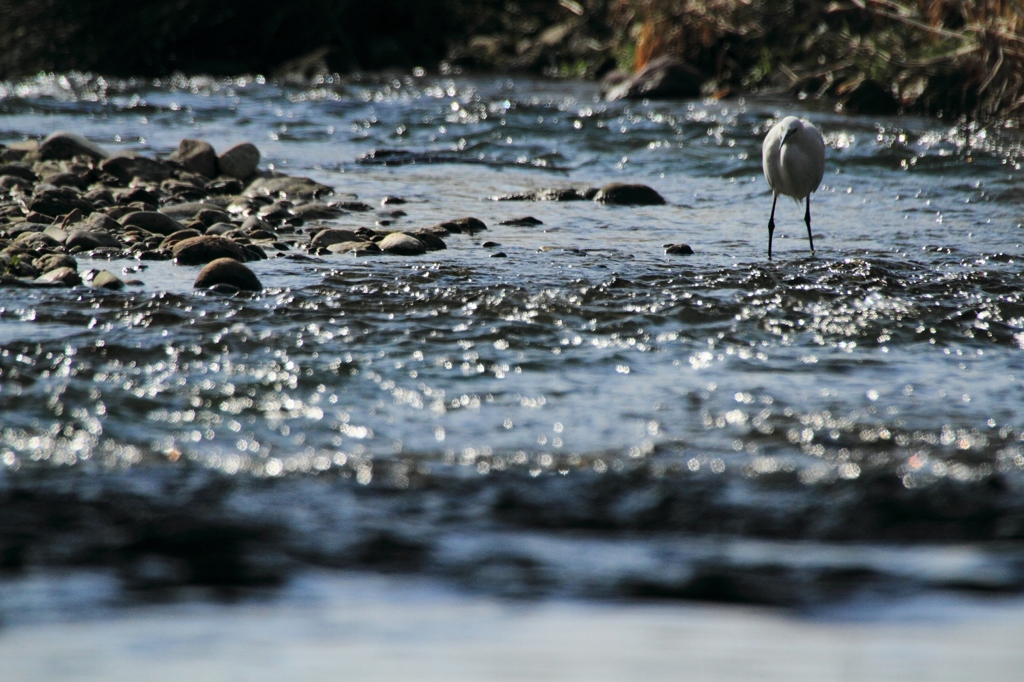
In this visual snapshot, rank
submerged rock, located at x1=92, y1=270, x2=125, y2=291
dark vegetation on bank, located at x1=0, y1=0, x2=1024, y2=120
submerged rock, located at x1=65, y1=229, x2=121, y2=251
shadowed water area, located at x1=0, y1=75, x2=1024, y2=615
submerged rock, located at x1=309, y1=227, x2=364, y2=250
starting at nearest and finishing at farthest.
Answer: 1. shadowed water area, located at x1=0, y1=75, x2=1024, y2=615
2. submerged rock, located at x1=92, y1=270, x2=125, y2=291
3. submerged rock, located at x1=65, y1=229, x2=121, y2=251
4. submerged rock, located at x1=309, y1=227, x2=364, y2=250
5. dark vegetation on bank, located at x1=0, y1=0, x2=1024, y2=120

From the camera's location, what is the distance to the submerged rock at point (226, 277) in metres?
4.43

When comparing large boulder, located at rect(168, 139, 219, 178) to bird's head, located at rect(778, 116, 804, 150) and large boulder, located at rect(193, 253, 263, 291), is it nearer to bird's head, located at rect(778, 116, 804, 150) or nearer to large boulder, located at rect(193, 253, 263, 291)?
large boulder, located at rect(193, 253, 263, 291)

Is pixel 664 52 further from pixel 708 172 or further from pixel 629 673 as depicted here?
pixel 629 673

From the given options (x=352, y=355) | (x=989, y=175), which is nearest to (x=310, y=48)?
(x=989, y=175)

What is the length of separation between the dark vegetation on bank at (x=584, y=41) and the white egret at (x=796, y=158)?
14.8ft

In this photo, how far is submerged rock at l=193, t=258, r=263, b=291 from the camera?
4.43 m

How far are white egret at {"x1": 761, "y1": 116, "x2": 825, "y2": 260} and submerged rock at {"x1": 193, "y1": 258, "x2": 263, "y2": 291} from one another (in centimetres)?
254

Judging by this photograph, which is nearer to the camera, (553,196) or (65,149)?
(553,196)

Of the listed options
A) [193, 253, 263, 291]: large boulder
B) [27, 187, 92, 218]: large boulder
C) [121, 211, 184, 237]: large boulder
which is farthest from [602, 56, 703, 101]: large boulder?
[193, 253, 263, 291]: large boulder

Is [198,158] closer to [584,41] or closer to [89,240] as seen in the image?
[89,240]

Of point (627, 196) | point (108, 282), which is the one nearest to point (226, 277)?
point (108, 282)

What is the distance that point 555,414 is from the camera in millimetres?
3166

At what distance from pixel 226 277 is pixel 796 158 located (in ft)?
9.37

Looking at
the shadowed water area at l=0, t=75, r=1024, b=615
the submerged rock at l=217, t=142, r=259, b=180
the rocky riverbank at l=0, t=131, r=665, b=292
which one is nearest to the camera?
the shadowed water area at l=0, t=75, r=1024, b=615
